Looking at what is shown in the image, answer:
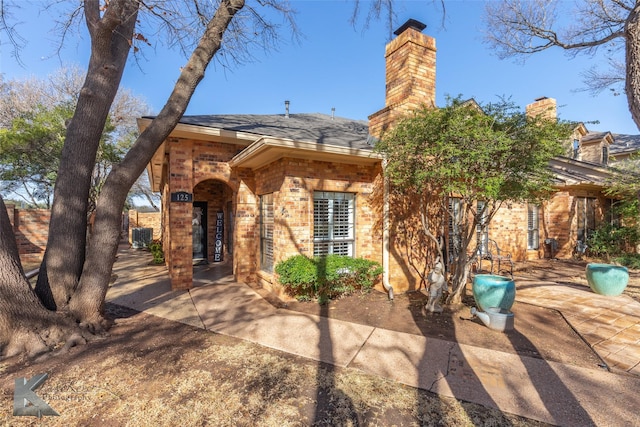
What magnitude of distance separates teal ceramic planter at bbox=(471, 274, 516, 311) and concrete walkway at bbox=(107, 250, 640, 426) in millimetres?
949

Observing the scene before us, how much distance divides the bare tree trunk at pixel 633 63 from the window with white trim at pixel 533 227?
6.92m

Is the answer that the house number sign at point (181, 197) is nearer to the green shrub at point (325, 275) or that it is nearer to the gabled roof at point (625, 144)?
the green shrub at point (325, 275)

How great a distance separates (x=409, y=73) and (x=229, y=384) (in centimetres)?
643

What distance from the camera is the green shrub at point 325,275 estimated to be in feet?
17.4

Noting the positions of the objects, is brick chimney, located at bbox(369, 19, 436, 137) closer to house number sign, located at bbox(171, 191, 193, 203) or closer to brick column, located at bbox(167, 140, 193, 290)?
brick column, located at bbox(167, 140, 193, 290)

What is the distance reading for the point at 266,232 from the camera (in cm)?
685

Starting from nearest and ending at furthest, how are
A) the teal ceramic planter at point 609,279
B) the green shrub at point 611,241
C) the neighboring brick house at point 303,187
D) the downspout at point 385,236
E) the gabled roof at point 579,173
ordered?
the teal ceramic planter at point 609,279, the neighboring brick house at point 303,187, the downspout at point 385,236, the gabled roof at point 579,173, the green shrub at point 611,241

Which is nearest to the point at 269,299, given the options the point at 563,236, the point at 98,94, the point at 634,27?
the point at 98,94

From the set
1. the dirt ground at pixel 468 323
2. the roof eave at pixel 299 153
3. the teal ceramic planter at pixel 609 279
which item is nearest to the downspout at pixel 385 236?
the dirt ground at pixel 468 323

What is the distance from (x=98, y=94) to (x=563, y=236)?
1397 cm

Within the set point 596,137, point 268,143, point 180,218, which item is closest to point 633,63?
point 268,143

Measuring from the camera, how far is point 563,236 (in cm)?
1066

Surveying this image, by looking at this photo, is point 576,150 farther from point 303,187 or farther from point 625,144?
point 303,187

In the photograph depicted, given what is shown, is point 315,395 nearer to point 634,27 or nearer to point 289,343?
point 289,343
